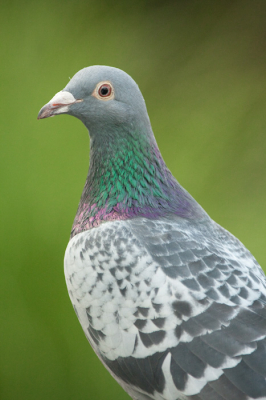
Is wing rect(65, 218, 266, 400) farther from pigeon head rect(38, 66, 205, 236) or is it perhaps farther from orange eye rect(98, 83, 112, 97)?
orange eye rect(98, 83, 112, 97)

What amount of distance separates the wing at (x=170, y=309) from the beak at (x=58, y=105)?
0.50 metres

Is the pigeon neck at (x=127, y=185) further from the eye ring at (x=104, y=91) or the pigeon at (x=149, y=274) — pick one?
the eye ring at (x=104, y=91)

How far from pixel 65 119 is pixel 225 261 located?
1598 mm

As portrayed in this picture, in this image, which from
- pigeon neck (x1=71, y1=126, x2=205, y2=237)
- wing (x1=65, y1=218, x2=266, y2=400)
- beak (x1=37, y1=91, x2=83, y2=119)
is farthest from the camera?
pigeon neck (x1=71, y1=126, x2=205, y2=237)

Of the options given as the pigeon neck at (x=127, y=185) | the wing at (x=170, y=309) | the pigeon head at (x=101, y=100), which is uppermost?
the pigeon head at (x=101, y=100)

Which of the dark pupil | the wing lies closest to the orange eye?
the dark pupil

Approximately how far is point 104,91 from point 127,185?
0.40 metres

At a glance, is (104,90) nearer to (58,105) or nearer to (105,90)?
(105,90)

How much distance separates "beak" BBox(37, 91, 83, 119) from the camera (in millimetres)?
1798

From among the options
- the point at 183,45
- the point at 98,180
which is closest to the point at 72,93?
the point at 98,180

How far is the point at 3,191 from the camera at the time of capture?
9.40 ft

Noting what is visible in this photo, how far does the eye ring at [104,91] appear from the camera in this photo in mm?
1847

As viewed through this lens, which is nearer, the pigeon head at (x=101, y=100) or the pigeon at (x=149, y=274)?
the pigeon at (x=149, y=274)

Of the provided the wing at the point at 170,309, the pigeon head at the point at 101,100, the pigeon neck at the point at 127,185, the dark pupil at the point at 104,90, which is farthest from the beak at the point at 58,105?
the wing at the point at 170,309
